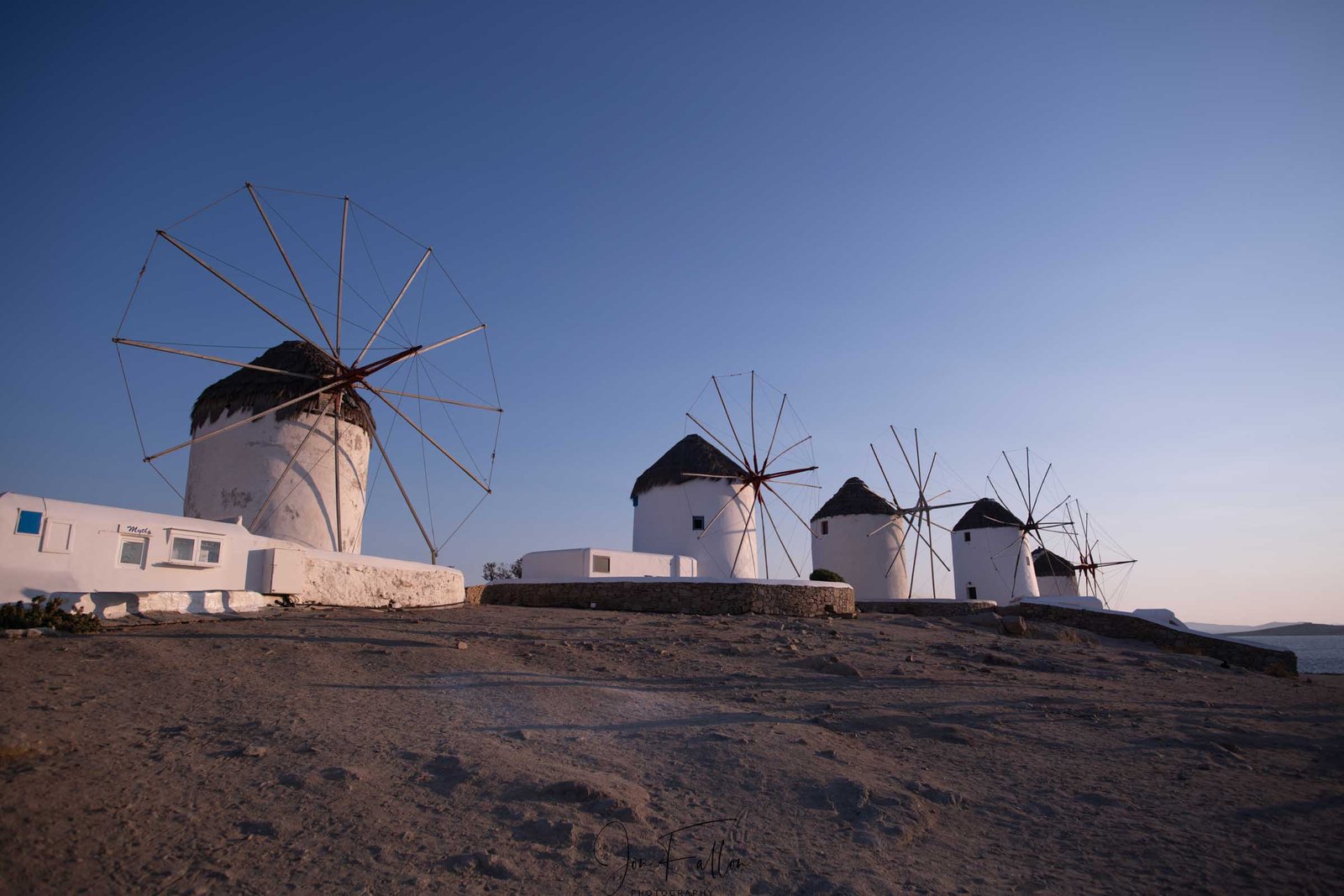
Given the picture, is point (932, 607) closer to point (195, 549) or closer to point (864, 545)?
point (864, 545)

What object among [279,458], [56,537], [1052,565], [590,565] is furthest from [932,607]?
[56,537]

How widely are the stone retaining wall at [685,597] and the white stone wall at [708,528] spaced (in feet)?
20.7

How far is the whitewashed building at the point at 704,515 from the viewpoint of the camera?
26297 millimetres

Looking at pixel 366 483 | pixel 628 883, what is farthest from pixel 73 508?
pixel 628 883

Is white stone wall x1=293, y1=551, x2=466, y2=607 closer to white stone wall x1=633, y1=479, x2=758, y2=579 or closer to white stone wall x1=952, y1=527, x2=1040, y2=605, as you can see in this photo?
white stone wall x1=633, y1=479, x2=758, y2=579

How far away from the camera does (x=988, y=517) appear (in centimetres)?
3525

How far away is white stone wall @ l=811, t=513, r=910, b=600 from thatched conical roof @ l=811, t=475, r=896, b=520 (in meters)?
0.20

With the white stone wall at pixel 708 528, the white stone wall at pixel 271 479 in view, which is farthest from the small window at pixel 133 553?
the white stone wall at pixel 708 528

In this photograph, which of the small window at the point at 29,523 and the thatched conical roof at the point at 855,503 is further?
the thatched conical roof at the point at 855,503

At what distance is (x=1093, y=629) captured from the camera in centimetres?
2219

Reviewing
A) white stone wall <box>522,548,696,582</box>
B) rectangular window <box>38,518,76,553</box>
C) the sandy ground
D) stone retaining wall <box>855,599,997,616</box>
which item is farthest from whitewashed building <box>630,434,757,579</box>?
rectangular window <box>38,518,76,553</box>

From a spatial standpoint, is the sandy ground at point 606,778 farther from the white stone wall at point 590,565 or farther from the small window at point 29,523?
Result: the white stone wall at point 590,565

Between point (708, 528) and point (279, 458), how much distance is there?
14.7m

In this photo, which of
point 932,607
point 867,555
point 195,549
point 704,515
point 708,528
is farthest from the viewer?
point 867,555
